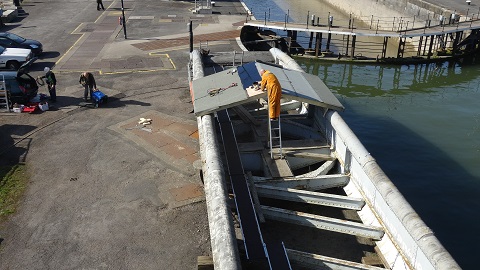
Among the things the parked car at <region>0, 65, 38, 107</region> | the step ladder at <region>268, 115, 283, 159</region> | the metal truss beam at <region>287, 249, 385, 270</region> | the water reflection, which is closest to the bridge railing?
the water reflection

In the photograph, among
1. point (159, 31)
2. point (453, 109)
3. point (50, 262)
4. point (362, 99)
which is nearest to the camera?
point (50, 262)

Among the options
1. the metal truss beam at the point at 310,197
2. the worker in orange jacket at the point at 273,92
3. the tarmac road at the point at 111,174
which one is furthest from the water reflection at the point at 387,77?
the metal truss beam at the point at 310,197

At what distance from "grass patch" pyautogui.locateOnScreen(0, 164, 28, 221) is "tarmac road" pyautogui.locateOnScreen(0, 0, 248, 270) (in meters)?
0.26

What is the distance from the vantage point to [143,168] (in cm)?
1452

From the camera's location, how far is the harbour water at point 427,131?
16.1 metres

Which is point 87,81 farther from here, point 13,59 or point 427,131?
point 427,131

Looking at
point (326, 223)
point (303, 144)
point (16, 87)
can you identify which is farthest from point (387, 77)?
point (16, 87)

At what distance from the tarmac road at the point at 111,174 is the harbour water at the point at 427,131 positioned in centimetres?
905

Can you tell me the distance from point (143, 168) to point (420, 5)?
39.7 metres

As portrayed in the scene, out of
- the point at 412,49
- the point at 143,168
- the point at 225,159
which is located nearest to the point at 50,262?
the point at 143,168

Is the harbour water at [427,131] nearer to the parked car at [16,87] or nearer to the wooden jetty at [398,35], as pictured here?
the wooden jetty at [398,35]

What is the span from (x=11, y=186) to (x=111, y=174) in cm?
Answer: 303

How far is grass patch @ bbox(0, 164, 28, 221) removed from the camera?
12430mm

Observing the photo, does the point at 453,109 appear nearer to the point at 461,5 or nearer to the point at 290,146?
the point at 290,146
